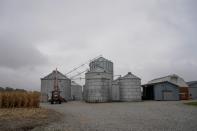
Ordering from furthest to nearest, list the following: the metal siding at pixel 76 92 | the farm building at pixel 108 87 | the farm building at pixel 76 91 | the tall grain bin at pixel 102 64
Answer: the metal siding at pixel 76 92, the farm building at pixel 76 91, the tall grain bin at pixel 102 64, the farm building at pixel 108 87

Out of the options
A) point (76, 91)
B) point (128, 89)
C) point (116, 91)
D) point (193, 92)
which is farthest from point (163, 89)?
point (76, 91)

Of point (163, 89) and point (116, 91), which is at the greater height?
point (163, 89)

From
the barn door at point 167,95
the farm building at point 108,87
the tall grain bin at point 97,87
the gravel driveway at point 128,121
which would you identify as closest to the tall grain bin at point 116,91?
the farm building at point 108,87

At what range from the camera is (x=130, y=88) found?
46.9 meters

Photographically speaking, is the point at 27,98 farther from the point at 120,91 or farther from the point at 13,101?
the point at 120,91

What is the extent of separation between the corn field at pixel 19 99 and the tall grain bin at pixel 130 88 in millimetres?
24116

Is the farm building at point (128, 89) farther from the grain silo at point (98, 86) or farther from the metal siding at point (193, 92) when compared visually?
the metal siding at point (193, 92)

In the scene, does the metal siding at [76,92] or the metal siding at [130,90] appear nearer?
the metal siding at [130,90]

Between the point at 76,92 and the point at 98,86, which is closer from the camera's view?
the point at 98,86

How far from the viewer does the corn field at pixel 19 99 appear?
2494 cm

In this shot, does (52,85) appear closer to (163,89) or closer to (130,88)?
(130,88)

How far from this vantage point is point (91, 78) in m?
45.9

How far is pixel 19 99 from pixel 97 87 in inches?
828

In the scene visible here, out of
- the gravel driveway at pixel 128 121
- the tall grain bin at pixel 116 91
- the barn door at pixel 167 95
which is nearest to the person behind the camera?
the gravel driveway at pixel 128 121
